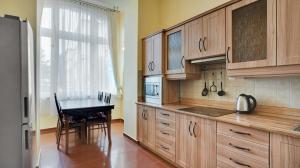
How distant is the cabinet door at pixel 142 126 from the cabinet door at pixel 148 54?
28.3 inches

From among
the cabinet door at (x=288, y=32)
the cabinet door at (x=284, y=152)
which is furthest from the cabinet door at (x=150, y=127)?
the cabinet door at (x=288, y=32)

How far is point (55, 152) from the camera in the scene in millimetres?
3139

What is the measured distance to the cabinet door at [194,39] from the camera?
240cm

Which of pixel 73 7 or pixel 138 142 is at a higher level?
pixel 73 7

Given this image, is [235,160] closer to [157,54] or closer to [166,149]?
[166,149]

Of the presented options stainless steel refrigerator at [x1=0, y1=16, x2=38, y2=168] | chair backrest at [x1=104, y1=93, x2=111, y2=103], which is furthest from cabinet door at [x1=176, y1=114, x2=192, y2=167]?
chair backrest at [x1=104, y1=93, x2=111, y2=103]

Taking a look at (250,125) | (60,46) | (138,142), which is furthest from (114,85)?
(250,125)

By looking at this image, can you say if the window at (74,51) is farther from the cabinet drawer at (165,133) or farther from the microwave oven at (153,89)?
the cabinet drawer at (165,133)

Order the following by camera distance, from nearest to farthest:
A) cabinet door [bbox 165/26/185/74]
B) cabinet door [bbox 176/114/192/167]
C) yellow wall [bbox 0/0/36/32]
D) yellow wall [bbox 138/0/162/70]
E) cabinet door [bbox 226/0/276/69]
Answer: cabinet door [bbox 226/0/276/69], cabinet door [bbox 176/114/192/167], yellow wall [bbox 0/0/36/32], cabinet door [bbox 165/26/185/74], yellow wall [bbox 138/0/162/70]

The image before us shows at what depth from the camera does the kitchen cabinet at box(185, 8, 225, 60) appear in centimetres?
213

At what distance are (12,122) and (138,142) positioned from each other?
2444 millimetres

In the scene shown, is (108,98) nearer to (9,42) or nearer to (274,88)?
(9,42)

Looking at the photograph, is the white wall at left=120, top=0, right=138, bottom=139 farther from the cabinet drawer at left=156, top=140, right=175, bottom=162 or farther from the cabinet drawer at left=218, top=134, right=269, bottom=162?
the cabinet drawer at left=218, top=134, right=269, bottom=162

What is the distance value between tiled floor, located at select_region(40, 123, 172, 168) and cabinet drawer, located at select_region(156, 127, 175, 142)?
0.38 meters
